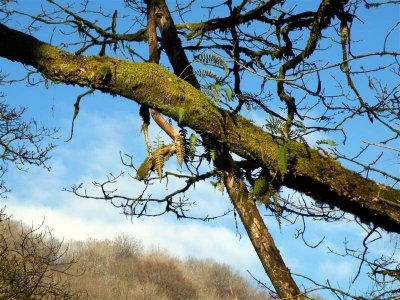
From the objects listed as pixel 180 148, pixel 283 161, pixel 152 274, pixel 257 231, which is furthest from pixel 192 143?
pixel 152 274

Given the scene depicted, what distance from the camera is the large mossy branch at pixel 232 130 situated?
3605 mm

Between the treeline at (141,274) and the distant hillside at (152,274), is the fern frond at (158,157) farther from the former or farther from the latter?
the distant hillside at (152,274)

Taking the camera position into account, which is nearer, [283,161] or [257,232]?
[283,161]

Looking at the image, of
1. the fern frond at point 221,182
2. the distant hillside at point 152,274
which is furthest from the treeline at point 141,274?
the fern frond at point 221,182

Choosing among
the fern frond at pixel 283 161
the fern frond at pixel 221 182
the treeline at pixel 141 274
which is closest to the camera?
the fern frond at pixel 283 161

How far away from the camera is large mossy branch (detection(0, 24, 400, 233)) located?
361 cm

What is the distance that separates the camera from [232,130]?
11.9 feet

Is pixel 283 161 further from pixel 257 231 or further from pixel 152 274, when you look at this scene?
pixel 152 274

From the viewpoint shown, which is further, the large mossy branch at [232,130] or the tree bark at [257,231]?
the tree bark at [257,231]

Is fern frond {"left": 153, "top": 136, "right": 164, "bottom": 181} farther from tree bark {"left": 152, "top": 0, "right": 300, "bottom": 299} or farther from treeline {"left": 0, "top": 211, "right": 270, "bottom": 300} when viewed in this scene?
treeline {"left": 0, "top": 211, "right": 270, "bottom": 300}

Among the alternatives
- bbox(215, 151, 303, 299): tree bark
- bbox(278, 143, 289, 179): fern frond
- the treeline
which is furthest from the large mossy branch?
the treeline

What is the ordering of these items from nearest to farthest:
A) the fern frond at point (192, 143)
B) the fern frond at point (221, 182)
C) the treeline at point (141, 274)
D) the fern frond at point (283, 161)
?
the fern frond at point (283, 161)
the fern frond at point (192, 143)
the fern frond at point (221, 182)
the treeline at point (141, 274)

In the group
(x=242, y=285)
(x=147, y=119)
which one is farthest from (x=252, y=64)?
(x=242, y=285)

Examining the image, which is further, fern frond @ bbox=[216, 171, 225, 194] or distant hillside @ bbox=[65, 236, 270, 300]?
distant hillside @ bbox=[65, 236, 270, 300]
